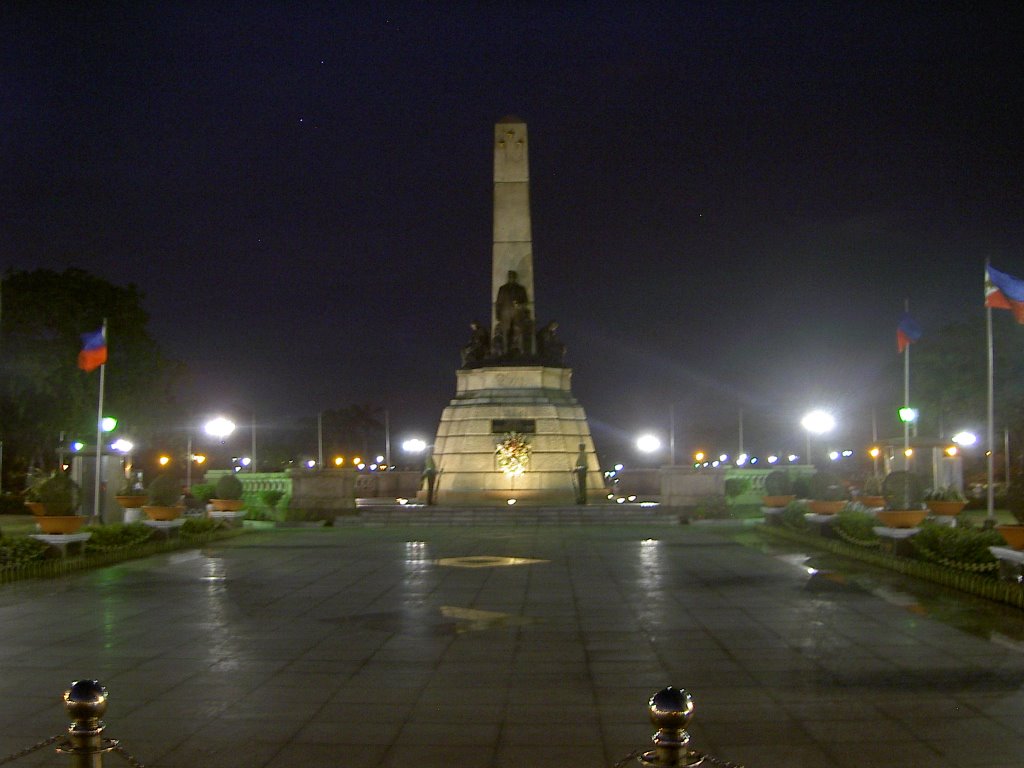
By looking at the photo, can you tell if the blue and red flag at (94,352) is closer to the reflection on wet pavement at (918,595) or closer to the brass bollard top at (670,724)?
Answer: the reflection on wet pavement at (918,595)

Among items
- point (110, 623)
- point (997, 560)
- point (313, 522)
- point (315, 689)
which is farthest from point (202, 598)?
point (313, 522)

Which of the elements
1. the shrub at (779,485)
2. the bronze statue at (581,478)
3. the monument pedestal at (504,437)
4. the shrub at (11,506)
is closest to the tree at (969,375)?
the monument pedestal at (504,437)

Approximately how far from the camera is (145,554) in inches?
810

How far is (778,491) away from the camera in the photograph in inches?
1070

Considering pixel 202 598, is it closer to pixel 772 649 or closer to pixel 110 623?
pixel 110 623

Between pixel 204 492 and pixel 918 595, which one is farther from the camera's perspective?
pixel 204 492

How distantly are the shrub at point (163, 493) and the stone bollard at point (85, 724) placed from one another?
1929 centimetres

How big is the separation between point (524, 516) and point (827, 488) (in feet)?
30.9

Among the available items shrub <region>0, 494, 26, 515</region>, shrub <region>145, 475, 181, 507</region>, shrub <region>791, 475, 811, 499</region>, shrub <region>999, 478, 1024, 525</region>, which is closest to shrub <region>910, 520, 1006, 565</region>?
shrub <region>999, 478, 1024, 525</region>

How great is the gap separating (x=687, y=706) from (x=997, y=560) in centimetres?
1098

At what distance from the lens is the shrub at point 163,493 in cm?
2331

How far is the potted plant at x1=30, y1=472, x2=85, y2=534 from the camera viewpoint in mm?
18641

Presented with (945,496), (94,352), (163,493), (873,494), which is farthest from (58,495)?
(873,494)

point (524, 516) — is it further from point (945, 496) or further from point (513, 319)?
point (945, 496)
